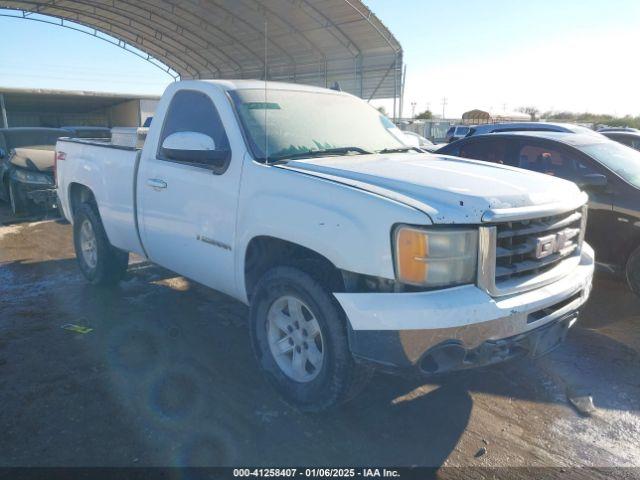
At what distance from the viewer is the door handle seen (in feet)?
13.6

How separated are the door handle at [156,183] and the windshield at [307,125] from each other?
3.04 ft

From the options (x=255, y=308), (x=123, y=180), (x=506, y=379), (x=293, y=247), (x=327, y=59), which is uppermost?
(x=327, y=59)

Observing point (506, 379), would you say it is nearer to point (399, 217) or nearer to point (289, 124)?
point (399, 217)

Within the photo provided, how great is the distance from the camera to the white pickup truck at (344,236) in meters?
2.60

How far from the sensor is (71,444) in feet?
9.47

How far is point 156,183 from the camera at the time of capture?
13.8 ft

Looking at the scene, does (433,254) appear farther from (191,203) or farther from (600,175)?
(600,175)

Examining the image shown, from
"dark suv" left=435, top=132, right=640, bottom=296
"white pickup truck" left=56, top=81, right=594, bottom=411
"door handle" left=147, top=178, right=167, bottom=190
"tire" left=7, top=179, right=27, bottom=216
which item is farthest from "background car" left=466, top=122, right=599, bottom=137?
"tire" left=7, top=179, right=27, bottom=216

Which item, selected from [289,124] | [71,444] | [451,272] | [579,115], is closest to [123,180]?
[289,124]

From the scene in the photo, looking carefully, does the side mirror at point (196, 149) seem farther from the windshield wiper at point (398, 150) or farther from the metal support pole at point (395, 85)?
the metal support pole at point (395, 85)

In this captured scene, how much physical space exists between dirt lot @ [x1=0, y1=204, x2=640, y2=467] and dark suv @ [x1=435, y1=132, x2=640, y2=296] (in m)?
0.70

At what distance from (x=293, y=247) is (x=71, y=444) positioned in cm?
170

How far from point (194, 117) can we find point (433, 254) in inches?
96.7

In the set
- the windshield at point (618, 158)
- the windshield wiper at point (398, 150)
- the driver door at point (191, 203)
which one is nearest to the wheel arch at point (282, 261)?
the driver door at point (191, 203)
